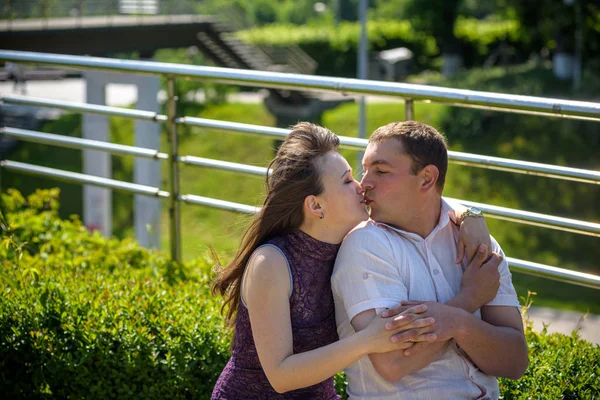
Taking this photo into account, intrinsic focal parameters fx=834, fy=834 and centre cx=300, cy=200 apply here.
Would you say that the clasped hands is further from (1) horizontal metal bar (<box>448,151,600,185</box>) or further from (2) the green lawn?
(2) the green lawn

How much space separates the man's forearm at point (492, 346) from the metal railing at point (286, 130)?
0.82 meters

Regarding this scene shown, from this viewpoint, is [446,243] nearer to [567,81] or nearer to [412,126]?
[412,126]

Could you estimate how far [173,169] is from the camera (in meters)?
4.46

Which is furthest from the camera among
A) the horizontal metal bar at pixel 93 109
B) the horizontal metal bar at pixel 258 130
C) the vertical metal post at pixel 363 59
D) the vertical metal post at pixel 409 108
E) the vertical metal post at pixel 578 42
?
the vertical metal post at pixel 578 42

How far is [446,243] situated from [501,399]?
0.67 meters

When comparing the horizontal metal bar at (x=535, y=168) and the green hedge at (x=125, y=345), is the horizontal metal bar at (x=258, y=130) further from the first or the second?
the green hedge at (x=125, y=345)

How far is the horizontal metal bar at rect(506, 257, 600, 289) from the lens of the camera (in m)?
3.25

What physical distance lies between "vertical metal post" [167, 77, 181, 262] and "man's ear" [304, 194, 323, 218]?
198cm

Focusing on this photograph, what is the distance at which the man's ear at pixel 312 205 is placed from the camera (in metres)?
2.57

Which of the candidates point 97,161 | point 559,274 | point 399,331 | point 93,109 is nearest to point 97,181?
point 93,109

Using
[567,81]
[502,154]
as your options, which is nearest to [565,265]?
[502,154]

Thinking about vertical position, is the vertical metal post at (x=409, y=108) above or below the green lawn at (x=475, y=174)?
above

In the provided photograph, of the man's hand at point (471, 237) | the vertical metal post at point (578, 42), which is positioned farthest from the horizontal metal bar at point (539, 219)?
the vertical metal post at point (578, 42)

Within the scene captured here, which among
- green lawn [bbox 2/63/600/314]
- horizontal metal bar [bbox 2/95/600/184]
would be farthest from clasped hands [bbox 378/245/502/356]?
green lawn [bbox 2/63/600/314]
